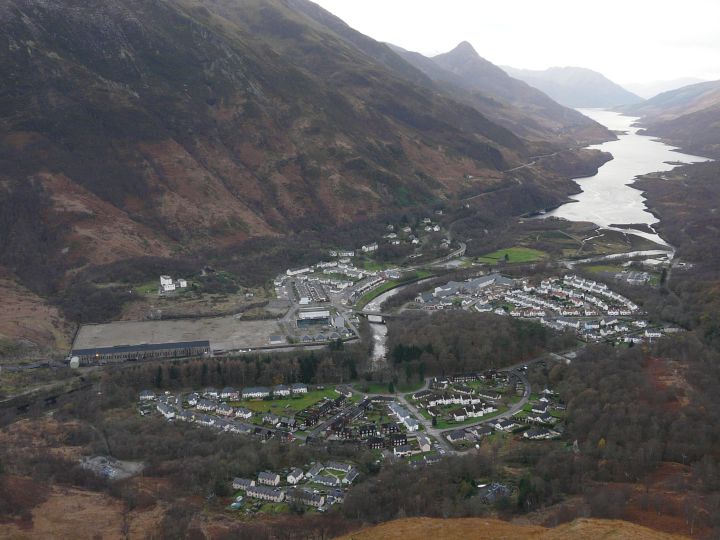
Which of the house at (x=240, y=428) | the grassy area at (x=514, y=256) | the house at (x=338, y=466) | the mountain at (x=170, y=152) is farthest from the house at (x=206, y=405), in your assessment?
the grassy area at (x=514, y=256)

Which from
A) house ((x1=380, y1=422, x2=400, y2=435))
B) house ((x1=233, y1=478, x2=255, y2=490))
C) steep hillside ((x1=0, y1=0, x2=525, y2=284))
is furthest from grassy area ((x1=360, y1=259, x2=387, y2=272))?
house ((x1=233, y1=478, x2=255, y2=490))

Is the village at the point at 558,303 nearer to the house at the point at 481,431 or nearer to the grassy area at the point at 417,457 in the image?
the house at the point at 481,431

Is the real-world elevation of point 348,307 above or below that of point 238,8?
below

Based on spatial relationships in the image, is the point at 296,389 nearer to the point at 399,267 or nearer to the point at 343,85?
the point at 399,267

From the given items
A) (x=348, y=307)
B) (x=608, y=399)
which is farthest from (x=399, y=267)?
(x=608, y=399)

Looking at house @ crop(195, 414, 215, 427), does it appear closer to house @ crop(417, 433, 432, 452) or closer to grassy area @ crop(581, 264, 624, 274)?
house @ crop(417, 433, 432, 452)

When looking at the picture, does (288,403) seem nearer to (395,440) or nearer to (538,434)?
(395,440)
